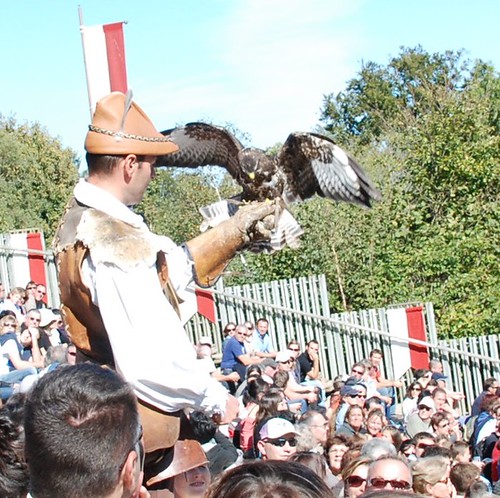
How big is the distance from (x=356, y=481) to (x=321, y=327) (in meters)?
9.25

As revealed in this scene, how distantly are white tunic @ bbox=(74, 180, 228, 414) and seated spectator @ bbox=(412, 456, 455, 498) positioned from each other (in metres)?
3.49

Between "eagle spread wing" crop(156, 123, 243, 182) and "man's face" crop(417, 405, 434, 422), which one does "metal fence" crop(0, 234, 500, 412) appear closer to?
"man's face" crop(417, 405, 434, 422)

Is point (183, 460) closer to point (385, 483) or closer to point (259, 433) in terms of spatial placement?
point (385, 483)

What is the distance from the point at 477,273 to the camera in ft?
61.9

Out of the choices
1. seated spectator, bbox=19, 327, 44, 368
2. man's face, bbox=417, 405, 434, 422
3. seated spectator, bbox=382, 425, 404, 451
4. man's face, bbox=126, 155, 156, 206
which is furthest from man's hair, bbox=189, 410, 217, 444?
→ man's face, bbox=417, 405, 434, 422

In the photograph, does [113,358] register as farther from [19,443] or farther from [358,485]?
[358,485]

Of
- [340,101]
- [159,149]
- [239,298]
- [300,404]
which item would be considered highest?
[340,101]

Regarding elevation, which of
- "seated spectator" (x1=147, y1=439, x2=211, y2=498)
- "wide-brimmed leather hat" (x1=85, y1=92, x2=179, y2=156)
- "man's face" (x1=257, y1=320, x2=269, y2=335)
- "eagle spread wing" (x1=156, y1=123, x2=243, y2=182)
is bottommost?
"man's face" (x1=257, y1=320, x2=269, y2=335)

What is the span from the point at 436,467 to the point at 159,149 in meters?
3.67

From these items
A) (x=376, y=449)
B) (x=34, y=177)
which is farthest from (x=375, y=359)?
(x=34, y=177)

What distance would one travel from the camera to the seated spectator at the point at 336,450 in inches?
301

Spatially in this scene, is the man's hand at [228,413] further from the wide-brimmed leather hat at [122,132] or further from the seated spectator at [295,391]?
the seated spectator at [295,391]

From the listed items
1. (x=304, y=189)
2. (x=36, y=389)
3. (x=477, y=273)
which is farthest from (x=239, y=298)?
(x=36, y=389)

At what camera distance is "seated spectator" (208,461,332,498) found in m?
2.12
